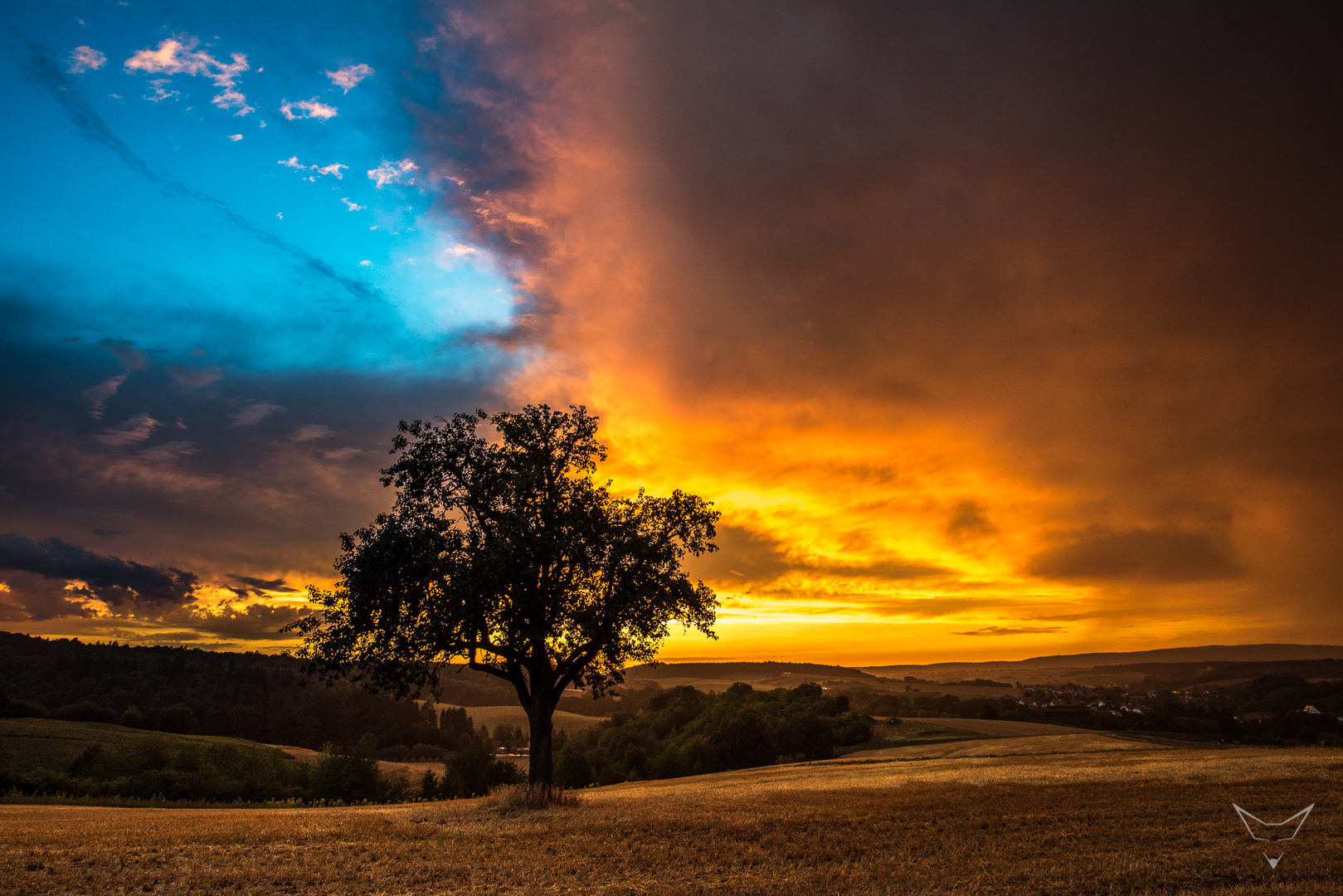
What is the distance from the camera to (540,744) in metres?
26.4

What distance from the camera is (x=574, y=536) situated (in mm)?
26328

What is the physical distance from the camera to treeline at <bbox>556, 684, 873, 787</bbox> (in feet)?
316

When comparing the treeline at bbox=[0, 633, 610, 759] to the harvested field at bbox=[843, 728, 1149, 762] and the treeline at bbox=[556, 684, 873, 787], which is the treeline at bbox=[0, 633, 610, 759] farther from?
the harvested field at bbox=[843, 728, 1149, 762]

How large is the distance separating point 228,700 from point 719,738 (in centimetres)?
14214

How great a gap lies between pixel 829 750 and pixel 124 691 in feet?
→ 541

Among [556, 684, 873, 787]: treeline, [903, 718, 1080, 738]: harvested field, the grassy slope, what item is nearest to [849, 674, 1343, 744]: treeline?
[903, 718, 1080, 738]: harvested field

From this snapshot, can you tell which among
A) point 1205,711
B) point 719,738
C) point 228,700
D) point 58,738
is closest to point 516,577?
point 719,738

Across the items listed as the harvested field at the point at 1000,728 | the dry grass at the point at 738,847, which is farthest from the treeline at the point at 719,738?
the dry grass at the point at 738,847

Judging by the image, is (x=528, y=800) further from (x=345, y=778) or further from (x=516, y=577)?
(x=345, y=778)

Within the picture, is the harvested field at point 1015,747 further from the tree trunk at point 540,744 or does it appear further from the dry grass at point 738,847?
the tree trunk at point 540,744

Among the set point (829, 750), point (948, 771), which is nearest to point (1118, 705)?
point (829, 750)

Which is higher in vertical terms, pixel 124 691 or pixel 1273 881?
pixel 1273 881

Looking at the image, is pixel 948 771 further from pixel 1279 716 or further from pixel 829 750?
pixel 1279 716

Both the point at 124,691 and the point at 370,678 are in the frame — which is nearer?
the point at 370,678
